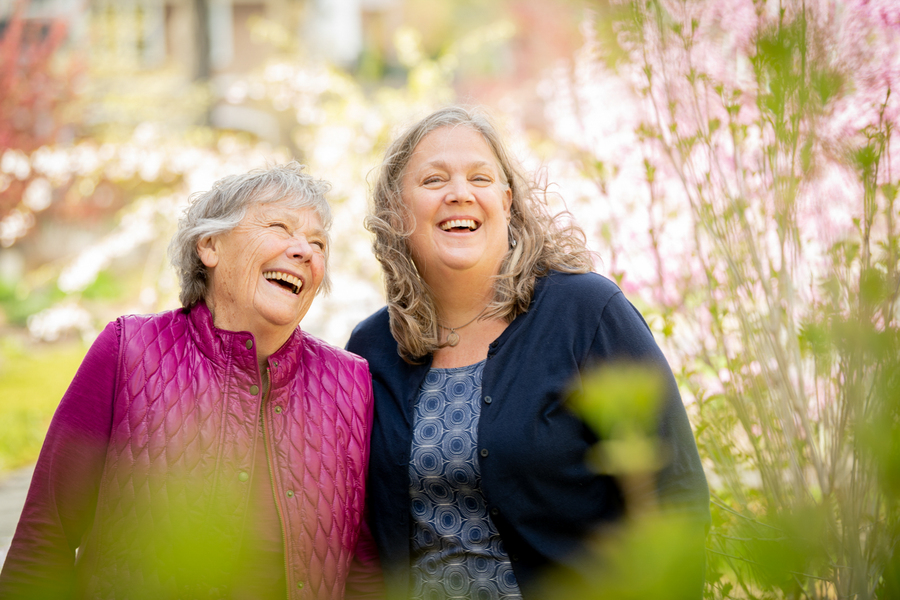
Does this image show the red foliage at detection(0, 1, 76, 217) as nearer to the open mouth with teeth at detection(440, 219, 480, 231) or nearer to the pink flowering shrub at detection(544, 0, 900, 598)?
the open mouth with teeth at detection(440, 219, 480, 231)

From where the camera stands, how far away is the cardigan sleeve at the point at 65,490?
1.87m

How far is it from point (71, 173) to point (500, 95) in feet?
29.5

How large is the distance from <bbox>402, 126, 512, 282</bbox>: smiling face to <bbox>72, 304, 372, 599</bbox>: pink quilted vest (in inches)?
21.2

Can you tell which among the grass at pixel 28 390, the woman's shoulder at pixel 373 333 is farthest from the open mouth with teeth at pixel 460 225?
the grass at pixel 28 390

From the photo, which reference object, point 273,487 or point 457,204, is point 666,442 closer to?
point 457,204

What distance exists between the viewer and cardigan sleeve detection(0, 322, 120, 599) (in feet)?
6.13

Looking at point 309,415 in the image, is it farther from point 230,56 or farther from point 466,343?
point 230,56

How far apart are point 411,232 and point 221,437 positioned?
897mm

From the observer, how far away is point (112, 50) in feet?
43.8

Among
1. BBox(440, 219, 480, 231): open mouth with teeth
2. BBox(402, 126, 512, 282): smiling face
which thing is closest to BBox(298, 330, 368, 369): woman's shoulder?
BBox(402, 126, 512, 282): smiling face

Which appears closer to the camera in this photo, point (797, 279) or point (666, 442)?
point (666, 442)

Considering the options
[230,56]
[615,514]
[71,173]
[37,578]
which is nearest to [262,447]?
[37,578]

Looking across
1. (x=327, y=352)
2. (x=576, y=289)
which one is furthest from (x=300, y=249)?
(x=576, y=289)

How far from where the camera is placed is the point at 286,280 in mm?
2123
